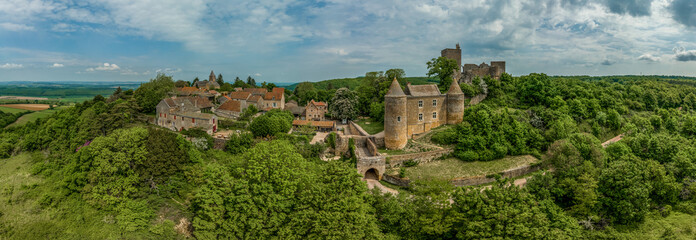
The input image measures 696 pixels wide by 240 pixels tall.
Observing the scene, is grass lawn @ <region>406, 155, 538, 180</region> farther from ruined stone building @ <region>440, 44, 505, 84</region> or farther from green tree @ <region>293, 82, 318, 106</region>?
green tree @ <region>293, 82, 318, 106</region>

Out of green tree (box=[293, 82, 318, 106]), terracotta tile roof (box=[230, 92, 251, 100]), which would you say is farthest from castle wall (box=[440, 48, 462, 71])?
terracotta tile roof (box=[230, 92, 251, 100])

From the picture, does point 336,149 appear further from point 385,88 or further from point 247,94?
point 247,94

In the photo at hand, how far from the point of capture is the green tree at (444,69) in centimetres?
4169

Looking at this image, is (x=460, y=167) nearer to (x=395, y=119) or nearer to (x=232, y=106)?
(x=395, y=119)

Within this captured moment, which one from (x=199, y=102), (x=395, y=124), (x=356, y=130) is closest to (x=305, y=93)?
(x=199, y=102)

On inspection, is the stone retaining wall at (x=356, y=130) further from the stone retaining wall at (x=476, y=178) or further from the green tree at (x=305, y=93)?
the green tree at (x=305, y=93)

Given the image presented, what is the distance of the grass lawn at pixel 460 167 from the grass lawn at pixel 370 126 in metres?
10.2

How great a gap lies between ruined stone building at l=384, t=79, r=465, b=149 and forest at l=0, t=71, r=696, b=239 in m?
2.41

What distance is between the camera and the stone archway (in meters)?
28.7

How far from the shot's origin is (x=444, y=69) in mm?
41969

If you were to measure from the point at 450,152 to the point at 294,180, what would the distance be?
17013 millimetres

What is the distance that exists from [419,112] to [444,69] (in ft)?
37.4

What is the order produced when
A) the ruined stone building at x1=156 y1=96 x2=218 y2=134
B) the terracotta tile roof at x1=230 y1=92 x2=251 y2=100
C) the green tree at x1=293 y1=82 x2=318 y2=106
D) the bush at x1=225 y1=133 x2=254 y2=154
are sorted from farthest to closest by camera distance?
the green tree at x1=293 y1=82 x2=318 y2=106 < the terracotta tile roof at x1=230 y1=92 x2=251 y2=100 < the ruined stone building at x1=156 y1=96 x2=218 y2=134 < the bush at x1=225 y1=133 x2=254 y2=154

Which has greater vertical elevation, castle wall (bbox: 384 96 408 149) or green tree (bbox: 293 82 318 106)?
green tree (bbox: 293 82 318 106)
